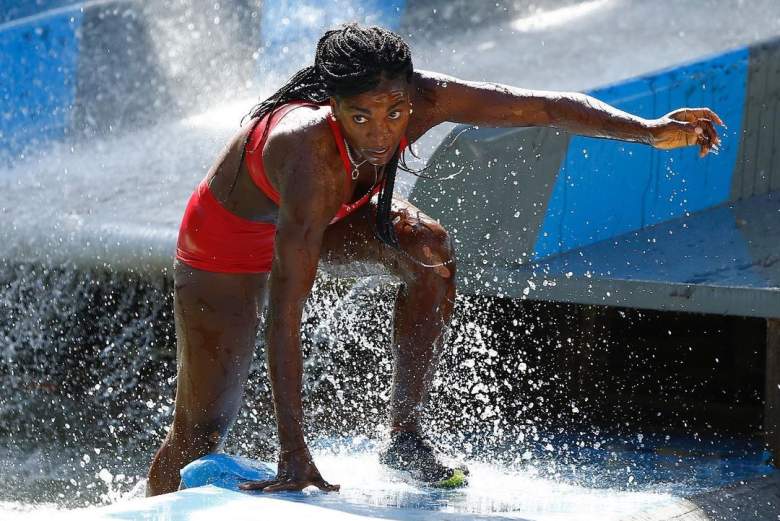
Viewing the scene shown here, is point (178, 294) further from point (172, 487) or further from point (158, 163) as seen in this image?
point (158, 163)

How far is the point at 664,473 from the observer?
4055 mm

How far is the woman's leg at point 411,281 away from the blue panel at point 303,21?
375 centimetres

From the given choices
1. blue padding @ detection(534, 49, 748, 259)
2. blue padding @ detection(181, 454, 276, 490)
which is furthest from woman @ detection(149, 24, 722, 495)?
blue padding @ detection(534, 49, 748, 259)

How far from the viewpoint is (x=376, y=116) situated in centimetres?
298

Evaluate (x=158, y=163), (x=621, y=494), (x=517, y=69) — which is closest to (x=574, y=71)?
(x=517, y=69)

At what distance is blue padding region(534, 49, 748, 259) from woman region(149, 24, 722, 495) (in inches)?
48.4

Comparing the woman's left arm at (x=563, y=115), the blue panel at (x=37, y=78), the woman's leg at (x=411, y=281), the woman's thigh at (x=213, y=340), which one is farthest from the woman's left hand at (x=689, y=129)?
the blue panel at (x=37, y=78)

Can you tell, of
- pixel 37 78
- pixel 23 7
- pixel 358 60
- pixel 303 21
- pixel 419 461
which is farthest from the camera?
pixel 23 7

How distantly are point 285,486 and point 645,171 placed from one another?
2.49 metres

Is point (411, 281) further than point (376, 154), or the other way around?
point (411, 281)

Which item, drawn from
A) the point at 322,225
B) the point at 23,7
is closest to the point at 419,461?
the point at 322,225

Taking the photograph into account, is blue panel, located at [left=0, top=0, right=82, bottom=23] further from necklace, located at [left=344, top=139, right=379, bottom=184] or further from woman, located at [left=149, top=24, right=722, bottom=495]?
necklace, located at [left=344, top=139, right=379, bottom=184]

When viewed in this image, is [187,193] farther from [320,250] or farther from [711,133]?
[711,133]

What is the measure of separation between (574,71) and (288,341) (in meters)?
3.13
